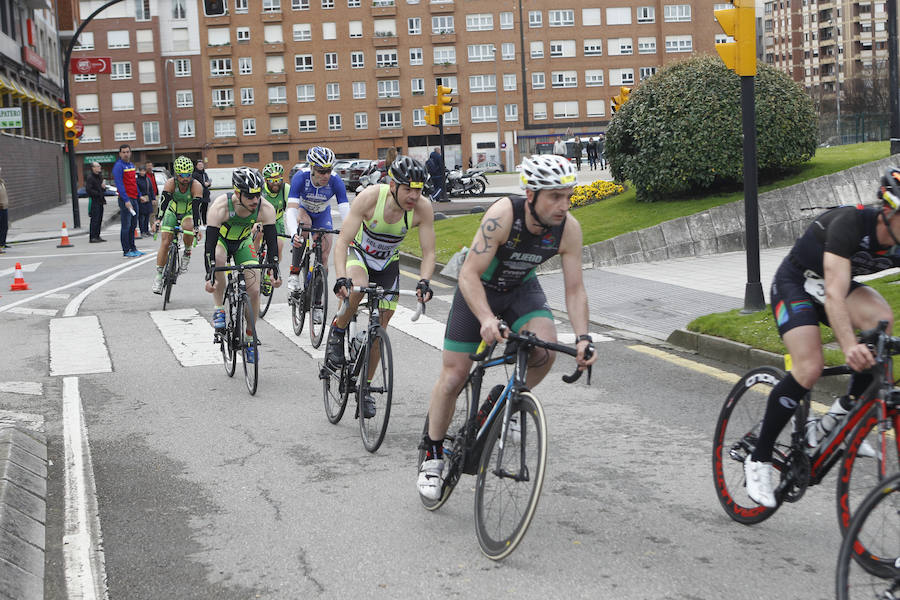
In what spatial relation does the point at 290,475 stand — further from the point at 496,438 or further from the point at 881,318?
the point at 881,318

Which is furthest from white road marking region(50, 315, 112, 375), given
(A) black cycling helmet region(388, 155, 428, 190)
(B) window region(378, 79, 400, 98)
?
(B) window region(378, 79, 400, 98)

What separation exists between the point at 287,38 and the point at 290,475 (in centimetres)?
9253

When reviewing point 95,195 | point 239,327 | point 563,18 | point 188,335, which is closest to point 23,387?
point 239,327

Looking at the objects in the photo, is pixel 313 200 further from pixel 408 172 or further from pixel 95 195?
pixel 95 195

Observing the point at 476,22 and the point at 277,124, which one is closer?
the point at 277,124

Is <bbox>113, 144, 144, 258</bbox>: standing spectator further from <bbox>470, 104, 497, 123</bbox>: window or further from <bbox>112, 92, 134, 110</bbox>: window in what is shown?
<bbox>470, 104, 497, 123</bbox>: window

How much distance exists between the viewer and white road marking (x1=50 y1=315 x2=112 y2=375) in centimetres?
995

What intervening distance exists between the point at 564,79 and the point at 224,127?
99.3 feet

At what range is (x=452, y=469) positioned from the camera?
16.9 feet

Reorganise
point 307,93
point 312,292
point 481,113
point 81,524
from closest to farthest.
→ point 81,524, point 312,292, point 307,93, point 481,113

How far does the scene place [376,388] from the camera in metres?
6.79

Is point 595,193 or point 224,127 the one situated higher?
point 224,127

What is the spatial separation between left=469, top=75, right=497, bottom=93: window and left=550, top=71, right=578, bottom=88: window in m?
5.33

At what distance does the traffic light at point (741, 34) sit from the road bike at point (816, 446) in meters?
6.33
